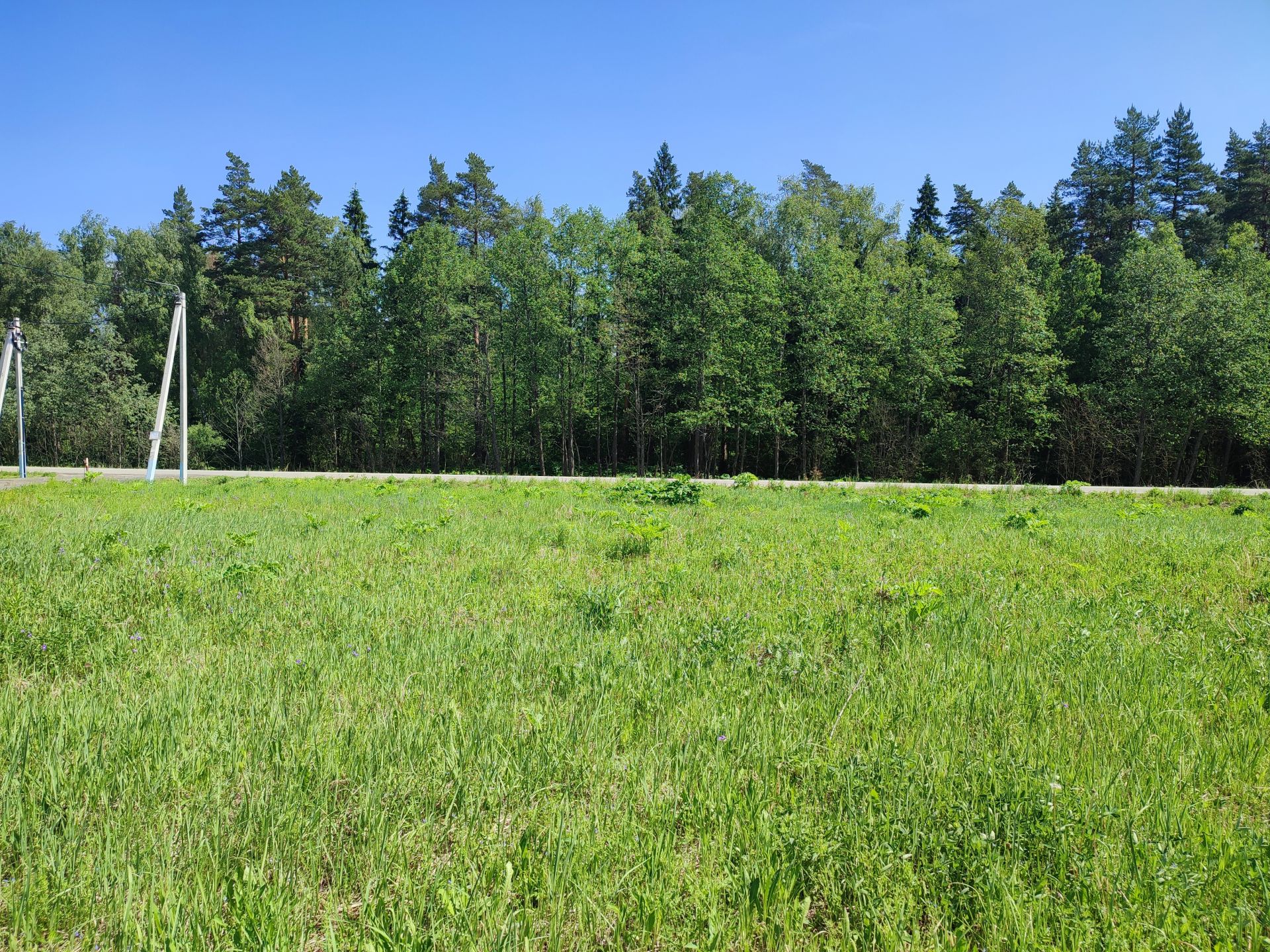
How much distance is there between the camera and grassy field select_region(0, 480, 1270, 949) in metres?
2.04

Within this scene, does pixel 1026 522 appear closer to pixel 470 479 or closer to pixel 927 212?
pixel 470 479

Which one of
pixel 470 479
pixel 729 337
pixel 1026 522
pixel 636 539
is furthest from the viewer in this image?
pixel 729 337

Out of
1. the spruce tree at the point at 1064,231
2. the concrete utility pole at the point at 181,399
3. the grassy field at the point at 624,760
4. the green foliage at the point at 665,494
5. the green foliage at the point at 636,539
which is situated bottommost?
the grassy field at the point at 624,760

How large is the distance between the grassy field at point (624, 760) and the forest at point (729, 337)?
29.8m

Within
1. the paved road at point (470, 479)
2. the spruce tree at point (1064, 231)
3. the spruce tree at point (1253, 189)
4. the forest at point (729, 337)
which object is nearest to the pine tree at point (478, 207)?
the forest at point (729, 337)

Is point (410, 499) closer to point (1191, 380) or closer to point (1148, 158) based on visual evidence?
point (1191, 380)

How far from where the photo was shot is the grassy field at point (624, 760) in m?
2.04

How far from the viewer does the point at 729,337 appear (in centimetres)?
3544

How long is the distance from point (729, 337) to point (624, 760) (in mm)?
34338

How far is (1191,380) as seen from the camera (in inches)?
1195

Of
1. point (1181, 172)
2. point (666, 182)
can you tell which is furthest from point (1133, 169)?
point (666, 182)

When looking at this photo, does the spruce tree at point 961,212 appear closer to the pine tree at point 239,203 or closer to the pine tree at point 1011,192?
the pine tree at point 1011,192

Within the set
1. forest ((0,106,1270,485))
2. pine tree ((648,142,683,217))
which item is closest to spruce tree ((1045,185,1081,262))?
forest ((0,106,1270,485))

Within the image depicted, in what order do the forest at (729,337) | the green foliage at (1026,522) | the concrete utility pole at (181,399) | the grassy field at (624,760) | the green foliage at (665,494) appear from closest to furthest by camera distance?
the grassy field at (624,760)
the green foliage at (1026,522)
the green foliage at (665,494)
the concrete utility pole at (181,399)
the forest at (729,337)
